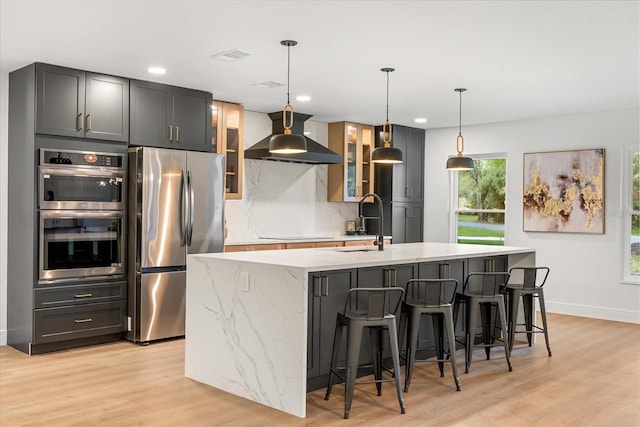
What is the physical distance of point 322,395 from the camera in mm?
4090

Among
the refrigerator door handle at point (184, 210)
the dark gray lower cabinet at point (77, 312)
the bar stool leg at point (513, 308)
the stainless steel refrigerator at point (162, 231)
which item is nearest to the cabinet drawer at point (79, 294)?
the dark gray lower cabinet at point (77, 312)

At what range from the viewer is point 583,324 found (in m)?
6.88

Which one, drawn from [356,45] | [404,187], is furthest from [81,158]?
[404,187]

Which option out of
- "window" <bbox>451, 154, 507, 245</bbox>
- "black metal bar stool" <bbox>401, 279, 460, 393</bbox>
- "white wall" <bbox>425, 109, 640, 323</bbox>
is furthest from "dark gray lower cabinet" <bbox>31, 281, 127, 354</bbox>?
"white wall" <bbox>425, 109, 640, 323</bbox>

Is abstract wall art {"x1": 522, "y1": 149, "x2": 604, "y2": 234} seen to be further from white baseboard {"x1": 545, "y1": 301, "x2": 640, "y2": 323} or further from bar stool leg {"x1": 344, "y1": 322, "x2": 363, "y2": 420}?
bar stool leg {"x1": 344, "y1": 322, "x2": 363, "y2": 420}

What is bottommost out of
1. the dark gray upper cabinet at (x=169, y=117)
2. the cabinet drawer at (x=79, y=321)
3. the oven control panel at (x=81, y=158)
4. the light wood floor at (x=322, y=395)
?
the light wood floor at (x=322, y=395)

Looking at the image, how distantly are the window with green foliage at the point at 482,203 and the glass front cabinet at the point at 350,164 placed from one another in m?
1.41

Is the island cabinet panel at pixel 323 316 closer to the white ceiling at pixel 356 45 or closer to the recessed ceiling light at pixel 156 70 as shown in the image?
the white ceiling at pixel 356 45

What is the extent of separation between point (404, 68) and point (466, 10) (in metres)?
1.48

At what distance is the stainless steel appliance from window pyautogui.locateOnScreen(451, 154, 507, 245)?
5031 millimetres

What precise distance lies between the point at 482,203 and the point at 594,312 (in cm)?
212

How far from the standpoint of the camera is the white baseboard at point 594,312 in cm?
708

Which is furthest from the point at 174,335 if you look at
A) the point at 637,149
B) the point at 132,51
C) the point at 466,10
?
the point at 637,149

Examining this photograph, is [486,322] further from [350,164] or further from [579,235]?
[350,164]
